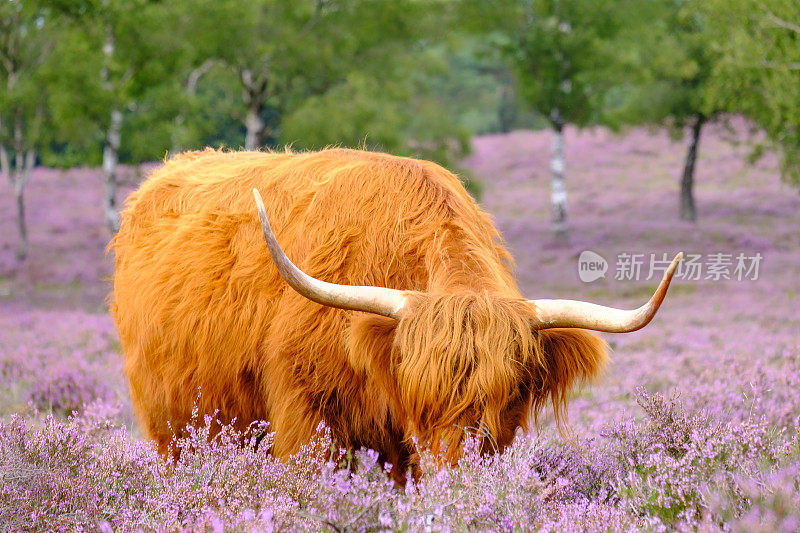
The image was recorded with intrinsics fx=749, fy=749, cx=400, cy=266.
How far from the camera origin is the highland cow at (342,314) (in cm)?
283

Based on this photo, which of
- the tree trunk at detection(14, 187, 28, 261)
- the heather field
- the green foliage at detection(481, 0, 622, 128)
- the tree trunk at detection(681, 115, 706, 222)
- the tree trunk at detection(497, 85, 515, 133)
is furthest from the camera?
the tree trunk at detection(497, 85, 515, 133)

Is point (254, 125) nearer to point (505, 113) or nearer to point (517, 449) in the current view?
point (517, 449)

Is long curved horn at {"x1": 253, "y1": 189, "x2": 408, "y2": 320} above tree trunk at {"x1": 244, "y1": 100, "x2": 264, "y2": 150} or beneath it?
above

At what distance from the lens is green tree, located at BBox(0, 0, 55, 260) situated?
1584 centimetres

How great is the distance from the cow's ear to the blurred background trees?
1144 centimetres

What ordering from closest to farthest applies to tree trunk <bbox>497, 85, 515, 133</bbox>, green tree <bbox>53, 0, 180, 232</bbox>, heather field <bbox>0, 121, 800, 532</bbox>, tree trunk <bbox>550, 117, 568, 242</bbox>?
heather field <bbox>0, 121, 800, 532</bbox>
green tree <bbox>53, 0, 180, 232</bbox>
tree trunk <bbox>550, 117, 568, 242</bbox>
tree trunk <bbox>497, 85, 515, 133</bbox>

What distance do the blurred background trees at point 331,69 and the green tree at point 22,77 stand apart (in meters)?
0.05

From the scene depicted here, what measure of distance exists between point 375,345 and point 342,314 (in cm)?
37

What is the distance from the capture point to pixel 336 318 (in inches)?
132

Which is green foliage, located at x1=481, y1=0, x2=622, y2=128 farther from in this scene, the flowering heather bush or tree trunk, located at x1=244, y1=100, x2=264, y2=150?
the flowering heather bush

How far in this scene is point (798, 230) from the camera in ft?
62.7

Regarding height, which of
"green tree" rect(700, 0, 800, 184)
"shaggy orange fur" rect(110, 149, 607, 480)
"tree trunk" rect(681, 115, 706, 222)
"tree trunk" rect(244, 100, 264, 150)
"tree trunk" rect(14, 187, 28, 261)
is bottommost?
"tree trunk" rect(14, 187, 28, 261)

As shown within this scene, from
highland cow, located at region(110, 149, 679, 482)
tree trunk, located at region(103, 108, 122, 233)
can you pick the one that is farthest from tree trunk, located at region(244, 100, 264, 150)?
Answer: highland cow, located at region(110, 149, 679, 482)

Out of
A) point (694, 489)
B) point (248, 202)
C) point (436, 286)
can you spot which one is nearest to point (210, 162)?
point (248, 202)
